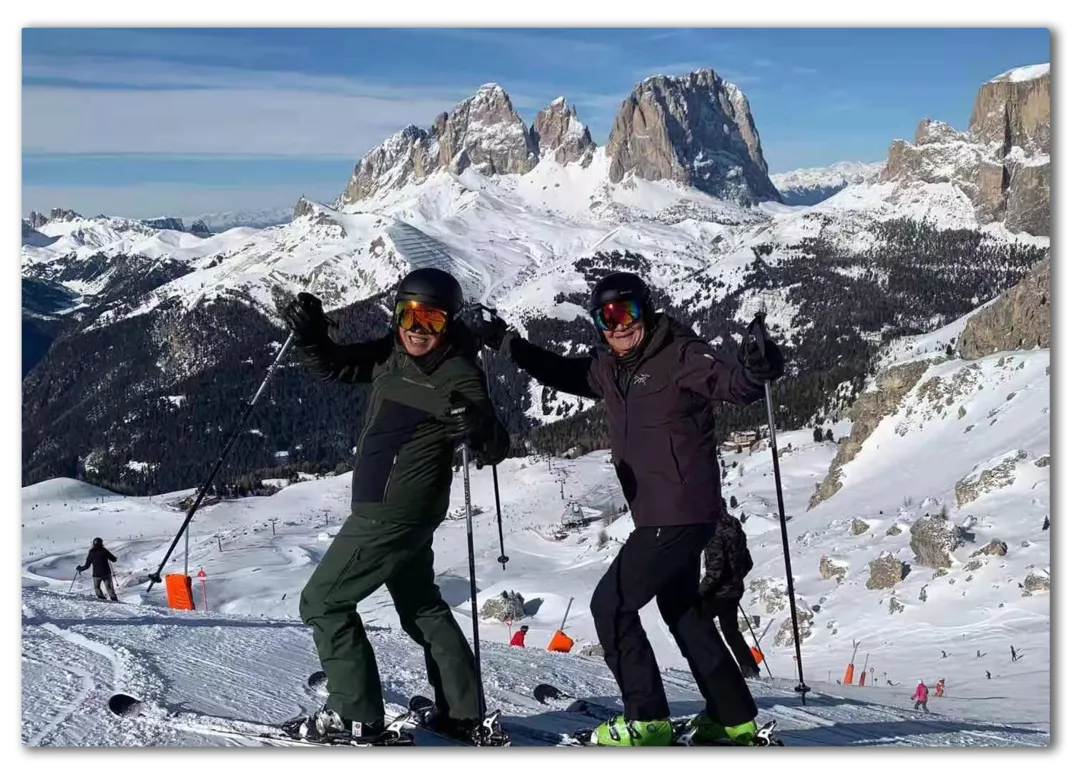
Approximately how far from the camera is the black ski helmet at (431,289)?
17.7 ft

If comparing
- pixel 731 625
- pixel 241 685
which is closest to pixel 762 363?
pixel 241 685

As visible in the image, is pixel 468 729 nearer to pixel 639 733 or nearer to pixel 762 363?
pixel 639 733

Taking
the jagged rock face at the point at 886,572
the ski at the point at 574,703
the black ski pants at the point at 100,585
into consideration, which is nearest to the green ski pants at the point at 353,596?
the ski at the point at 574,703

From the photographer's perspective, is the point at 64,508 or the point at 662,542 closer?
the point at 662,542

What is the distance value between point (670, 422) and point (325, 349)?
191 cm

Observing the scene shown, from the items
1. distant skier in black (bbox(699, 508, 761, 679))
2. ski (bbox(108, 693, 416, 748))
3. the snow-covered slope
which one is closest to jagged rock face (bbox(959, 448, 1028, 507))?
the snow-covered slope

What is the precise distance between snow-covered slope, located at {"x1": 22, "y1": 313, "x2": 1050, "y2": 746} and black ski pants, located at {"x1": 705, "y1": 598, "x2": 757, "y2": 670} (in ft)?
2.19

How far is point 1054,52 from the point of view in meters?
5.54

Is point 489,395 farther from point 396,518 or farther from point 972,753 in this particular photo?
point 972,753

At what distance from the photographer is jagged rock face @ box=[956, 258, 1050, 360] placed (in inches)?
1900

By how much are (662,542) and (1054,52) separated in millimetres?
3400

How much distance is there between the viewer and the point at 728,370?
5.14m
